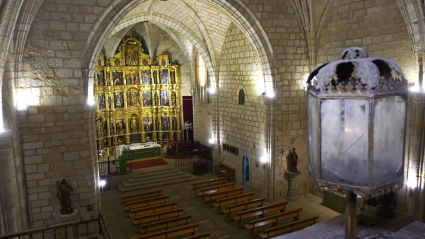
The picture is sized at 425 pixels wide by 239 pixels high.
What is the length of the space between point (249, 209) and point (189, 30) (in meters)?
9.00

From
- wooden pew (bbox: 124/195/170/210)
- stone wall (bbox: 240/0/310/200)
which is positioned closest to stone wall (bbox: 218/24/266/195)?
stone wall (bbox: 240/0/310/200)

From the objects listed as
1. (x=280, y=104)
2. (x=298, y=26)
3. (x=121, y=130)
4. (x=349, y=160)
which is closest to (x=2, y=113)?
(x=349, y=160)

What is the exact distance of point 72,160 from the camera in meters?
8.98

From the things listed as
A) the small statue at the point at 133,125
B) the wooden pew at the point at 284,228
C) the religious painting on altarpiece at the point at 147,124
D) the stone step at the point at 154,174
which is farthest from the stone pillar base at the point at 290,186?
the small statue at the point at 133,125

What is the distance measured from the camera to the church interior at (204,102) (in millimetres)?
7609

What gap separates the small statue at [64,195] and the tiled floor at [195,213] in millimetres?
1744

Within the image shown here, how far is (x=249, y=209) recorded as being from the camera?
37.4 ft

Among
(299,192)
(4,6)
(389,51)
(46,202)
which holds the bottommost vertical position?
(299,192)

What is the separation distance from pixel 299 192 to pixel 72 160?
8376mm

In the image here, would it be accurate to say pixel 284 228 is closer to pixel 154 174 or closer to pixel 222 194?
pixel 222 194

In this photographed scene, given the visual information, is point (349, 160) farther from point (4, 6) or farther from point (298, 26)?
point (298, 26)

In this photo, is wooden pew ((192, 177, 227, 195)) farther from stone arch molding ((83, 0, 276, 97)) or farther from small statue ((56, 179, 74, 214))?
small statue ((56, 179, 74, 214))

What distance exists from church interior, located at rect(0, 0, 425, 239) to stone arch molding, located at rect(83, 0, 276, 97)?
0.14 ft

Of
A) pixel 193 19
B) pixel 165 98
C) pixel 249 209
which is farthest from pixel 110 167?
pixel 193 19
